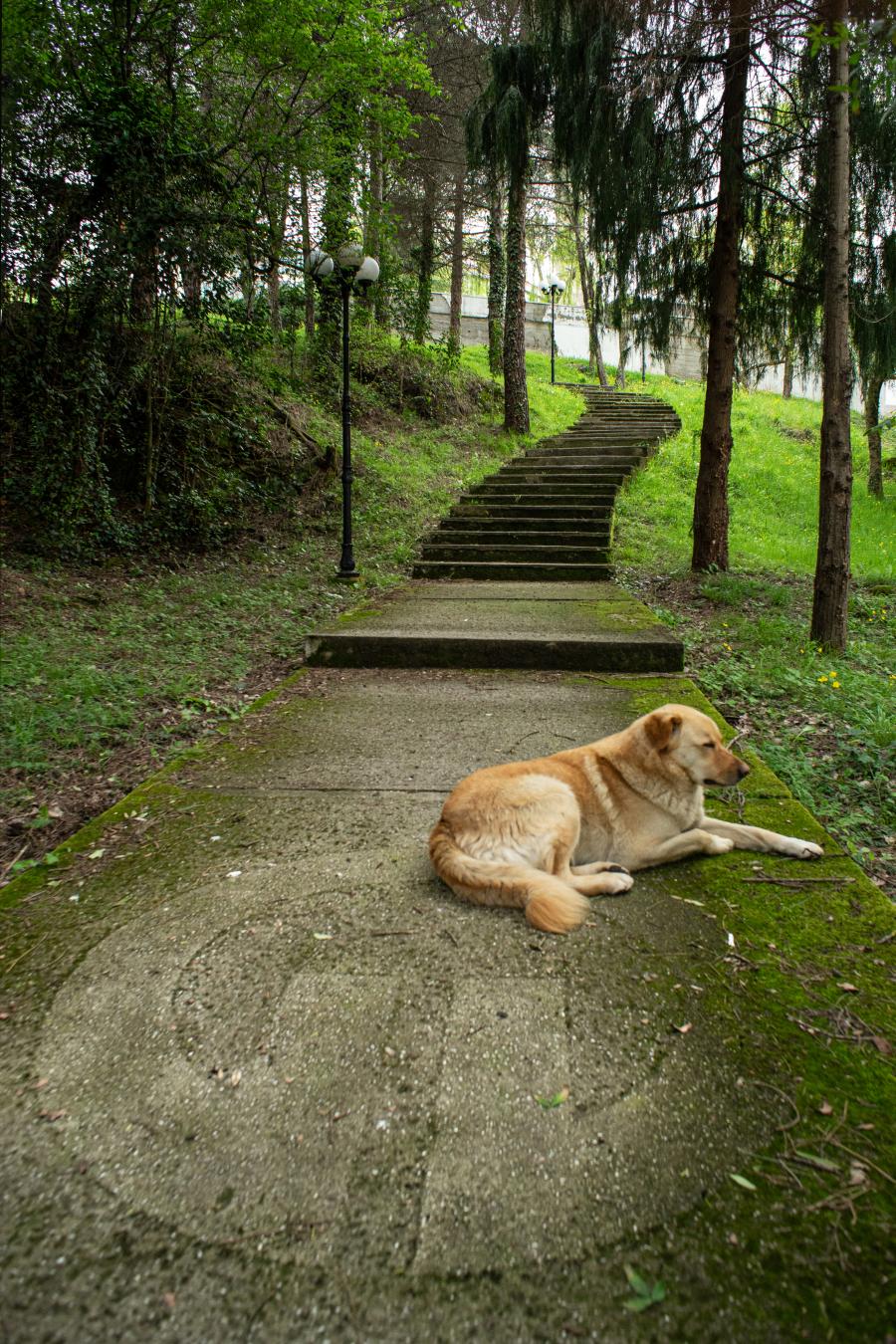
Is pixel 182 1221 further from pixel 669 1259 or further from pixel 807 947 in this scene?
pixel 807 947

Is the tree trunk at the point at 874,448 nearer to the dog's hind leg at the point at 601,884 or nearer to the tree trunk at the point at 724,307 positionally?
the tree trunk at the point at 724,307

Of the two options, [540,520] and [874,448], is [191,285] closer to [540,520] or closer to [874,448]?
[540,520]

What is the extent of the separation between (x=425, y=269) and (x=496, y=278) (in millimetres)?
3464

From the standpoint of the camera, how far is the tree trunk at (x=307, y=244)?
12345 millimetres

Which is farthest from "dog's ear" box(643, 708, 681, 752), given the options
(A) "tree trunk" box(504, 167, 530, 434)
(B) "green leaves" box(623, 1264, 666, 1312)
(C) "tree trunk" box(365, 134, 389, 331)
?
(A) "tree trunk" box(504, 167, 530, 434)

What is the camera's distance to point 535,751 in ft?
13.9

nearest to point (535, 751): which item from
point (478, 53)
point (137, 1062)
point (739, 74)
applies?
point (137, 1062)

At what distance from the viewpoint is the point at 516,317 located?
17250 millimetres

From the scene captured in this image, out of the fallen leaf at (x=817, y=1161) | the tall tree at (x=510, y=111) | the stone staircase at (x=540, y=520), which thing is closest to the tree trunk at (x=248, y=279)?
the stone staircase at (x=540, y=520)

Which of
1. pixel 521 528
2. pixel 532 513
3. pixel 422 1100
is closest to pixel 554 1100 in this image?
pixel 422 1100

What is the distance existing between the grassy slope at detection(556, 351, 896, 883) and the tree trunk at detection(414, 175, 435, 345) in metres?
6.84

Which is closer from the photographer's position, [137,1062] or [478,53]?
[137,1062]

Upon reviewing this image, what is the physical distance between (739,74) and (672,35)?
910mm

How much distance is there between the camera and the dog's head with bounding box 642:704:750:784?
121 inches
